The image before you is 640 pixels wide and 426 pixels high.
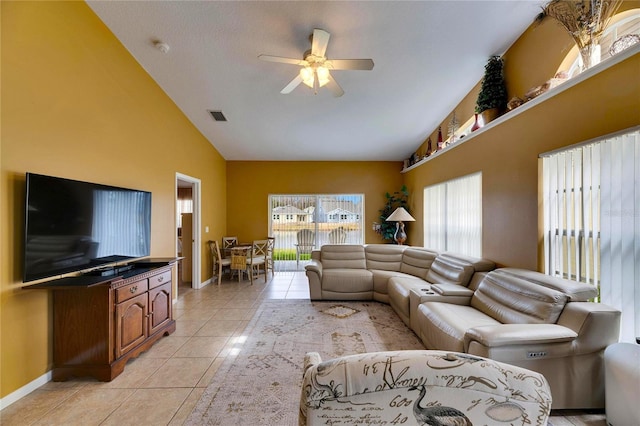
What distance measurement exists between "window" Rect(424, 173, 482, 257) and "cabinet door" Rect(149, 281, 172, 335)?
414cm

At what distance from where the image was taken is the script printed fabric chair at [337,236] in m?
7.12

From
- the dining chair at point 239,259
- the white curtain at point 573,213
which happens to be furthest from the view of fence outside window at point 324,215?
the white curtain at point 573,213

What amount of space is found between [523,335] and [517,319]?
0.54 metres

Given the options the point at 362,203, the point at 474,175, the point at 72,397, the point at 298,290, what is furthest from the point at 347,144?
the point at 72,397

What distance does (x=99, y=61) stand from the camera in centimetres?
284

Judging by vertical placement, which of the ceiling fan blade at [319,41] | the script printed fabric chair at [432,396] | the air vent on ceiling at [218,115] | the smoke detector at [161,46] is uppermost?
the smoke detector at [161,46]

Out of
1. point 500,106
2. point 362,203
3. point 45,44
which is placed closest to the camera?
point 45,44

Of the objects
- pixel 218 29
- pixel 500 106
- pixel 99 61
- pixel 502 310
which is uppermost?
pixel 218 29

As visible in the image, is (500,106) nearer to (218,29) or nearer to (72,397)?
(218,29)

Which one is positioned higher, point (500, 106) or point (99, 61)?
point (99, 61)

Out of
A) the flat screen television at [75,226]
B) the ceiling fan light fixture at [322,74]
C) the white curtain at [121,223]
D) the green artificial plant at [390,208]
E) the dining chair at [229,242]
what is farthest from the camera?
the green artificial plant at [390,208]

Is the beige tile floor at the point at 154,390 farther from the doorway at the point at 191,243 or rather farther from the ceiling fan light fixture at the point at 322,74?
the ceiling fan light fixture at the point at 322,74

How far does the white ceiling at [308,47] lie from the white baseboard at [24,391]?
142 inches

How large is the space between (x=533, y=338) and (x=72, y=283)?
3.49 m
